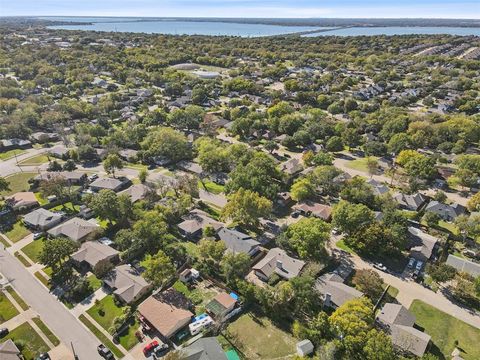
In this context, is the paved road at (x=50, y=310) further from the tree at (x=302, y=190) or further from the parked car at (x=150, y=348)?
the tree at (x=302, y=190)

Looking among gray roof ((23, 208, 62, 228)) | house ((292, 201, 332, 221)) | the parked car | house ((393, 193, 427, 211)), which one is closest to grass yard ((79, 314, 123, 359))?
the parked car

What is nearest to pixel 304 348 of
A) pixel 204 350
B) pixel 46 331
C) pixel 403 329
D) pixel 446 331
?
pixel 204 350

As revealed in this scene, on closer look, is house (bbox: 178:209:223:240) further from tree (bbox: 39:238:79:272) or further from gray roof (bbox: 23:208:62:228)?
gray roof (bbox: 23:208:62:228)

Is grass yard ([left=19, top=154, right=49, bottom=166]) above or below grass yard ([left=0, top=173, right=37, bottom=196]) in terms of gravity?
above

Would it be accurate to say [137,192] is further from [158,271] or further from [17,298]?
[17,298]

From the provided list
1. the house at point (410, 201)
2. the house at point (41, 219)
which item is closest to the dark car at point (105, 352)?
the house at point (41, 219)
